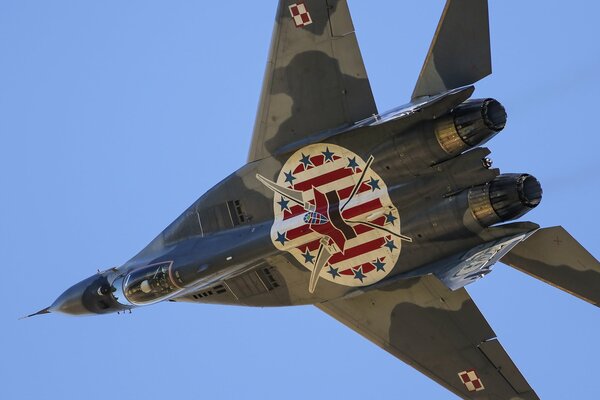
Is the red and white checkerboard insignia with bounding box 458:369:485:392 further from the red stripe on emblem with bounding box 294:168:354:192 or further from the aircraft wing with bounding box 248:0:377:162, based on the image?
the aircraft wing with bounding box 248:0:377:162

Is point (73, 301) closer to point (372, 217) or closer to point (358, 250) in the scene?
point (358, 250)

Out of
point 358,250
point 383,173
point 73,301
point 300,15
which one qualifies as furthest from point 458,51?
point 73,301

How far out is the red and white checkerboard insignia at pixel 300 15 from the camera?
2286 cm

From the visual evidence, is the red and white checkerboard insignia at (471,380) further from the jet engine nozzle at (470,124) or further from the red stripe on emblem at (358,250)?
the jet engine nozzle at (470,124)

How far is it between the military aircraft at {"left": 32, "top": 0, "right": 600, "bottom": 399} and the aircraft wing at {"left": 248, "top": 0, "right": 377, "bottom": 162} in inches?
1.0

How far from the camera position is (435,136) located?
69.7 feet

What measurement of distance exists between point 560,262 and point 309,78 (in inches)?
220

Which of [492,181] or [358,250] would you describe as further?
[358,250]

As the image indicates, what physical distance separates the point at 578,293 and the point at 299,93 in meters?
6.16

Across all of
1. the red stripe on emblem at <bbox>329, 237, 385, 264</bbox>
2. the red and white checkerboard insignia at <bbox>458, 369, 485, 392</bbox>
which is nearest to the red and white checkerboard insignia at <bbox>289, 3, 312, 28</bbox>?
the red stripe on emblem at <bbox>329, 237, 385, 264</bbox>

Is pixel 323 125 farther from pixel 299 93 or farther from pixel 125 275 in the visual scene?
pixel 125 275

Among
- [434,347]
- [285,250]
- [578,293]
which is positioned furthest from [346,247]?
[578,293]

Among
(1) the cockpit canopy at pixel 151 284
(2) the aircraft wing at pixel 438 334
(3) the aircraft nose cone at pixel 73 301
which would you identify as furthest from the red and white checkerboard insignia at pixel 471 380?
(3) the aircraft nose cone at pixel 73 301

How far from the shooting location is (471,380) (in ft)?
76.5
